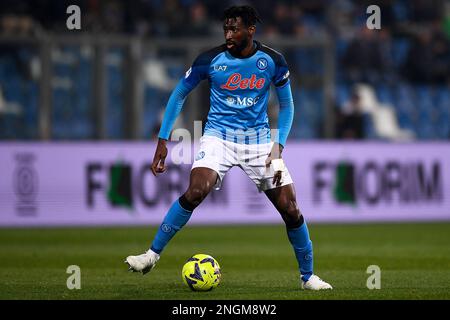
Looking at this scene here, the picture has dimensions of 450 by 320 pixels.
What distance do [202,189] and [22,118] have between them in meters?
9.57

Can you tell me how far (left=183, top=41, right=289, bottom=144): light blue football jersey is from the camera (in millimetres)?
8617

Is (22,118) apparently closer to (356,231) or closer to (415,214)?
(356,231)

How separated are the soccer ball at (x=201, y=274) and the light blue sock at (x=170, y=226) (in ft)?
1.03

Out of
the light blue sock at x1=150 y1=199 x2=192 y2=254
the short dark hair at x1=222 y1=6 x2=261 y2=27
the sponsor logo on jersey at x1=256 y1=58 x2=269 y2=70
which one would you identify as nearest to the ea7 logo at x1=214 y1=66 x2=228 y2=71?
the sponsor logo on jersey at x1=256 y1=58 x2=269 y2=70

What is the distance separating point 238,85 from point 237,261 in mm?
3637

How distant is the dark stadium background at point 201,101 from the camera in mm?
13953

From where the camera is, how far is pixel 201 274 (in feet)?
27.9

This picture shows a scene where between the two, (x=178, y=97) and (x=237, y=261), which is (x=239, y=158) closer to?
(x=178, y=97)

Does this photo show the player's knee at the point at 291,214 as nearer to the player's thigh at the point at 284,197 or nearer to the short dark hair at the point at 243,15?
the player's thigh at the point at 284,197

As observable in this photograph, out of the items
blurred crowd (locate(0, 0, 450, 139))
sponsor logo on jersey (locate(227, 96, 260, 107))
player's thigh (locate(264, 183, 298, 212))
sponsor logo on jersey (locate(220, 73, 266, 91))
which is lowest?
player's thigh (locate(264, 183, 298, 212))

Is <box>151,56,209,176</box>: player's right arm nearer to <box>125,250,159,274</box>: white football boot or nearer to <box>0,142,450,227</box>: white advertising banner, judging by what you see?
<box>125,250,159,274</box>: white football boot

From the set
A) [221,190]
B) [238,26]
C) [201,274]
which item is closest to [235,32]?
[238,26]
